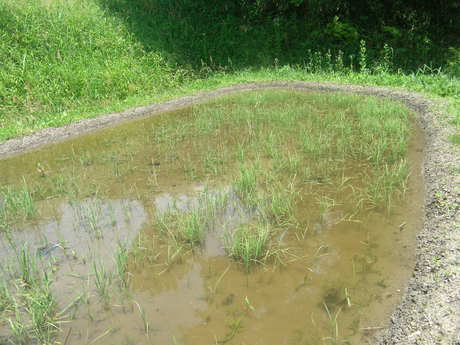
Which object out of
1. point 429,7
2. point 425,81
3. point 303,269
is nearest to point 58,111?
point 303,269

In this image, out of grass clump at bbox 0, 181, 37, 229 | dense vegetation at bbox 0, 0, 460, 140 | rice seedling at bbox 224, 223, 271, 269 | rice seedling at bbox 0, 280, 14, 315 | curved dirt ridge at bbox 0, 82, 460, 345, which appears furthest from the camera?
dense vegetation at bbox 0, 0, 460, 140

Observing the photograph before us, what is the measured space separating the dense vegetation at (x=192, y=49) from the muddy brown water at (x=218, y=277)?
4573 millimetres

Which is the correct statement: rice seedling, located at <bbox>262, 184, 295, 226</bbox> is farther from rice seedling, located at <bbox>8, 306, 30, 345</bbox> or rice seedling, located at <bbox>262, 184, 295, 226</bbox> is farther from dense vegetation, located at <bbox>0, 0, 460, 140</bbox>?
dense vegetation, located at <bbox>0, 0, 460, 140</bbox>

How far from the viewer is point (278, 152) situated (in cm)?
573

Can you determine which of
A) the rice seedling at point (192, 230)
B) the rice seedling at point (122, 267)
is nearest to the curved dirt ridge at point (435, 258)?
the rice seedling at point (192, 230)

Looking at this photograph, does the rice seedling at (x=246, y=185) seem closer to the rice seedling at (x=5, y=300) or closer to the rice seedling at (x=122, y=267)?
the rice seedling at (x=122, y=267)

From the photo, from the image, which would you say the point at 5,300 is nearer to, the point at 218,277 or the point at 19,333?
the point at 19,333

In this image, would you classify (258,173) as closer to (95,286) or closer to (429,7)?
(95,286)

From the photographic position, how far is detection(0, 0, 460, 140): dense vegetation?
9648mm

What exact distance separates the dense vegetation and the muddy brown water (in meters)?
4.57

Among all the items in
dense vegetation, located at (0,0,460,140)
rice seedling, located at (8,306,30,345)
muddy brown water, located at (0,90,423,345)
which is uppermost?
dense vegetation, located at (0,0,460,140)

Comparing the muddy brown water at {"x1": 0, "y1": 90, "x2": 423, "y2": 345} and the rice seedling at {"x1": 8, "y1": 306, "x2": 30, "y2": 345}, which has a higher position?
the rice seedling at {"x1": 8, "y1": 306, "x2": 30, "y2": 345}

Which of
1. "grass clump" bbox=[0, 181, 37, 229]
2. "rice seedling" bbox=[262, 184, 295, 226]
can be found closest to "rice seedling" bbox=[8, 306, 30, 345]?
"grass clump" bbox=[0, 181, 37, 229]

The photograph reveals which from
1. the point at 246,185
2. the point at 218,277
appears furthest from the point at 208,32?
the point at 218,277
